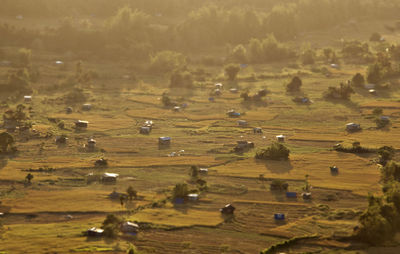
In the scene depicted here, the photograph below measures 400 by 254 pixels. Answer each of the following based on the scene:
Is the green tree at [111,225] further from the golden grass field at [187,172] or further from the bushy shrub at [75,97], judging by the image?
the bushy shrub at [75,97]

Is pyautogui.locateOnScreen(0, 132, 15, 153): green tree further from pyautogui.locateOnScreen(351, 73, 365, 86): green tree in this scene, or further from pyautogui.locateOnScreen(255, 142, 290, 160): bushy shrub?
pyautogui.locateOnScreen(351, 73, 365, 86): green tree

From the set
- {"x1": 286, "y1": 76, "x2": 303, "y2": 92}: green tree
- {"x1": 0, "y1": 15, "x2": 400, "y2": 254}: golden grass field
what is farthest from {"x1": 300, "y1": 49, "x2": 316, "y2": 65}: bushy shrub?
{"x1": 286, "y1": 76, "x2": 303, "y2": 92}: green tree

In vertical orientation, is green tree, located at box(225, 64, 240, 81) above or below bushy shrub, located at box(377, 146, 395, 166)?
above

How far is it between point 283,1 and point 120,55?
55691mm

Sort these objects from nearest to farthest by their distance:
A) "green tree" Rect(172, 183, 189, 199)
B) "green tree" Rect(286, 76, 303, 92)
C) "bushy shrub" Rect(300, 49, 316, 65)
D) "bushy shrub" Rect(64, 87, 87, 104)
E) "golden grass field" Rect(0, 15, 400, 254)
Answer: "golden grass field" Rect(0, 15, 400, 254), "green tree" Rect(172, 183, 189, 199), "bushy shrub" Rect(64, 87, 87, 104), "green tree" Rect(286, 76, 303, 92), "bushy shrub" Rect(300, 49, 316, 65)

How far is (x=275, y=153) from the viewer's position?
201 ft

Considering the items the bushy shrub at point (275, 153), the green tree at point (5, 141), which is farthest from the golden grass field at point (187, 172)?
the green tree at point (5, 141)

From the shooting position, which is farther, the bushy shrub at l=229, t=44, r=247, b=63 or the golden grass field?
the bushy shrub at l=229, t=44, r=247, b=63

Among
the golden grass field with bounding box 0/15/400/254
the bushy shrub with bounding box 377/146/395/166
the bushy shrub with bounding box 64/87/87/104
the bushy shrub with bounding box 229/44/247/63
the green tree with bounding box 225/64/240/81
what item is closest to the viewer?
the golden grass field with bounding box 0/15/400/254

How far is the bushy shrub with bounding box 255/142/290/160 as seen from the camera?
2410 inches

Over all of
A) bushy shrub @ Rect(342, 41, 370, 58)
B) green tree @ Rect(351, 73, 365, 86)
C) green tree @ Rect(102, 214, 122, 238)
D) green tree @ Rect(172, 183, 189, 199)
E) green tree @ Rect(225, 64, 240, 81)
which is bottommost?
green tree @ Rect(102, 214, 122, 238)

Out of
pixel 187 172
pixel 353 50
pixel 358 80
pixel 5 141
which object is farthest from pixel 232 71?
pixel 5 141

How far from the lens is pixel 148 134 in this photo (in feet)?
234

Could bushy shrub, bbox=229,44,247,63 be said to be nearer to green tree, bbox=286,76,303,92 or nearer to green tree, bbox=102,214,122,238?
green tree, bbox=286,76,303,92
